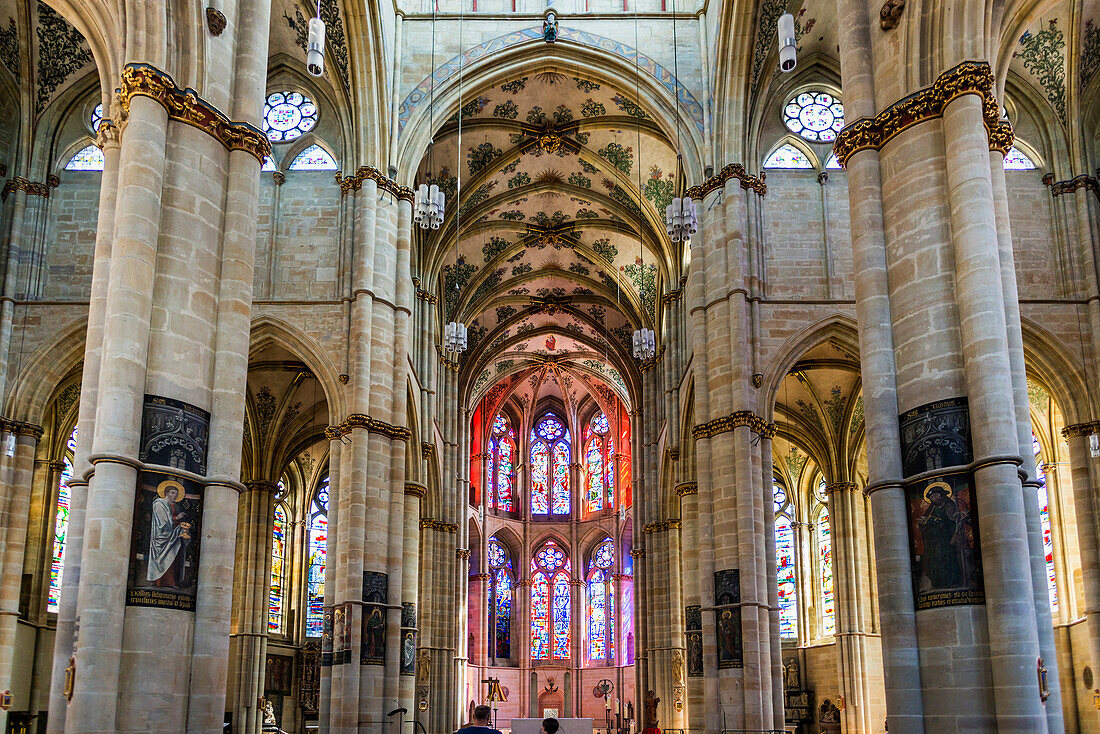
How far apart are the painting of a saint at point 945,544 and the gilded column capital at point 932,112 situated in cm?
417

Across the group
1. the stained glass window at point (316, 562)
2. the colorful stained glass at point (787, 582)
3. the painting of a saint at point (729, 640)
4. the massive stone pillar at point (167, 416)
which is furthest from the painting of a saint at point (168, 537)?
the colorful stained glass at point (787, 582)

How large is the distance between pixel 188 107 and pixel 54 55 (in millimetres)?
12614

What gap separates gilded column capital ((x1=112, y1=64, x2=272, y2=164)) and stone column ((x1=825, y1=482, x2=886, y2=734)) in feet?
74.9

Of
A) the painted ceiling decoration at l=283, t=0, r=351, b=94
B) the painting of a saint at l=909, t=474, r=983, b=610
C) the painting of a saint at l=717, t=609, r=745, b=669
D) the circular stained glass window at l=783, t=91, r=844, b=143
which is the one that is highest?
the painted ceiling decoration at l=283, t=0, r=351, b=94

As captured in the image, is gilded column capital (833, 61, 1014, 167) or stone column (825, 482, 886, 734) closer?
gilded column capital (833, 61, 1014, 167)

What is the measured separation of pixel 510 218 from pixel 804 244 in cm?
1262

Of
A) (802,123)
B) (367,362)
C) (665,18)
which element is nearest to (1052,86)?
(802,123)

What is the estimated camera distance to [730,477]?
2178 cm

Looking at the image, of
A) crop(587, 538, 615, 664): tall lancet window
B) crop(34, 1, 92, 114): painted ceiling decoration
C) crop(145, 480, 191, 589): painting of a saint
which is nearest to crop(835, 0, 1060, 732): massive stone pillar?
crop(145, 480, 191, 589): painting of a saint

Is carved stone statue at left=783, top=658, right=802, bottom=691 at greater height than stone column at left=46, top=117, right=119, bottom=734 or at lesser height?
lesser

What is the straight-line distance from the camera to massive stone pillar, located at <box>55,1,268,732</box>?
10688 mm

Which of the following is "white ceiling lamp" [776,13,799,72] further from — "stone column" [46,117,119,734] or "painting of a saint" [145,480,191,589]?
"painting of a saint" [145,480,191,589]

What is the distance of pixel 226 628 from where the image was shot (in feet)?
37.3

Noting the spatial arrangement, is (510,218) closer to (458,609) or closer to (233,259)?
(458,609)
